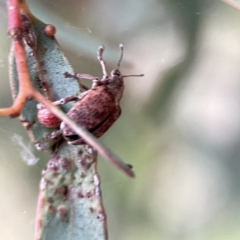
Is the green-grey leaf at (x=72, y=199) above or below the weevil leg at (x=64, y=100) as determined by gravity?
below

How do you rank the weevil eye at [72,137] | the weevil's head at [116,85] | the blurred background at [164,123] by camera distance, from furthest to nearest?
1. the blurred background at [164,123]
2. the weevil's head at [116,85]
3. the weevil eye at [72,137]

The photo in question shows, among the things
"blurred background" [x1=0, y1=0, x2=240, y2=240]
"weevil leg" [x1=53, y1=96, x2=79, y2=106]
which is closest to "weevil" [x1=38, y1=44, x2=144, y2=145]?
"weevil leg" [x1=53, y1=96, x2=79, y2=106]

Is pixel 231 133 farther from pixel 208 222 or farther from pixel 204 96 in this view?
pixel 208 222

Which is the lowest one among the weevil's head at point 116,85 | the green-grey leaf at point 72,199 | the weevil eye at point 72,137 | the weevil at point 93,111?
the green-grey leaf at point 72,199

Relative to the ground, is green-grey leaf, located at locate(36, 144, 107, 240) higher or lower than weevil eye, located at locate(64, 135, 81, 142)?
lower

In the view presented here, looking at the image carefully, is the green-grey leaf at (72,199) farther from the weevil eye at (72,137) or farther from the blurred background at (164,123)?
the blurred background at (164,123)

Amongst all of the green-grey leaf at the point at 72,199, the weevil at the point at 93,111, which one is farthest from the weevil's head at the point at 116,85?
the green-grey leaf at the point at 72,199

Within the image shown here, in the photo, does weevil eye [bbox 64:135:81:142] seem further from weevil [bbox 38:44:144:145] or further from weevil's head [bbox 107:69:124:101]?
weevil's head [bbox 107:69:124:101]

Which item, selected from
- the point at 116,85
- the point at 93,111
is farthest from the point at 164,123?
the point at 93,111
